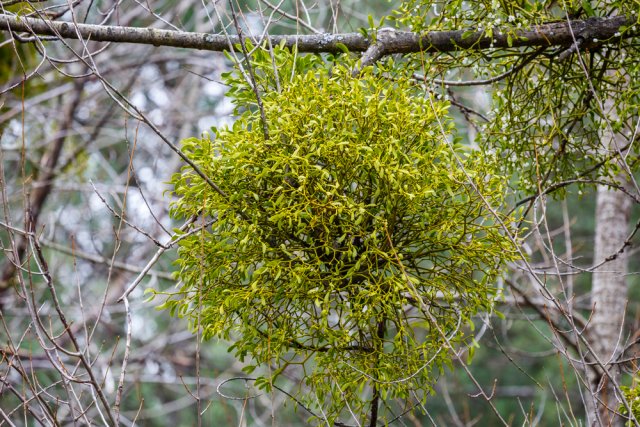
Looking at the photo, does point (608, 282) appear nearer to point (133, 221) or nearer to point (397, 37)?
point (397, 37)

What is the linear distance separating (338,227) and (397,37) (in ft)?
1.89

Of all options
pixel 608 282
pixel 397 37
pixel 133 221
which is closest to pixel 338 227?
pixel 397 37

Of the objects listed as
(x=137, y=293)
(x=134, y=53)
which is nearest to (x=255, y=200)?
(x=137, y=293)

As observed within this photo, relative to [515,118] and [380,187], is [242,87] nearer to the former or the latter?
[380,187]

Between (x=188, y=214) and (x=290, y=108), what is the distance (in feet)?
1.17

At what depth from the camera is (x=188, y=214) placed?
65.6 inches

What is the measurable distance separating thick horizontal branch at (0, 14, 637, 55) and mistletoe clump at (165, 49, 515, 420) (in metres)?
0.24

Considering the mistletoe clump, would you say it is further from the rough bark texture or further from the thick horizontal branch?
the rough bark texture

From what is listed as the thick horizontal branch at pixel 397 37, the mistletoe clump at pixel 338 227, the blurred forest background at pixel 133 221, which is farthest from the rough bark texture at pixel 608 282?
the mistletoe clump at pixel 338 227

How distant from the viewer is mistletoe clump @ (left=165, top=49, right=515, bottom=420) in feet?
4.93

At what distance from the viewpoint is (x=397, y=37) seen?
1831mm

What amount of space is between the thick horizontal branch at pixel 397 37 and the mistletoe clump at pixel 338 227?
0.80ft

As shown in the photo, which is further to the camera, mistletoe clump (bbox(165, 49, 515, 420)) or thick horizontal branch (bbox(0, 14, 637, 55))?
thick horizontal branch (bbox(0, 14, 637, 55))

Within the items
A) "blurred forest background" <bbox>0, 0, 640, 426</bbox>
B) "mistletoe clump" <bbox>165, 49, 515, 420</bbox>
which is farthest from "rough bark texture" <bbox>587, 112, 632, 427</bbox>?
"mistletoe clump" <bbox>165, 49, 515, 420</bbox>
